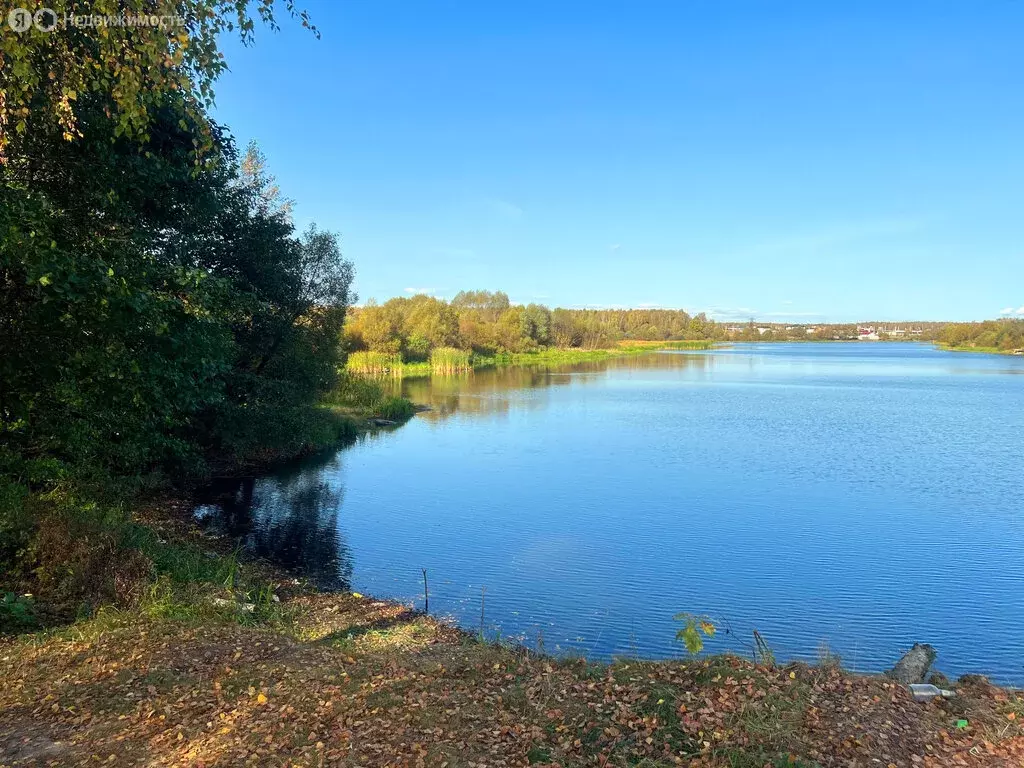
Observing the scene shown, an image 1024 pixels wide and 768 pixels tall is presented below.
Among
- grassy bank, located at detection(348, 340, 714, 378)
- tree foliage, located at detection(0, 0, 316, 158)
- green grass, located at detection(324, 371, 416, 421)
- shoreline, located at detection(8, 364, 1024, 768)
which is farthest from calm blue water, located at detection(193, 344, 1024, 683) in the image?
grassy bank, located at detection(348, 340, 714, 378)

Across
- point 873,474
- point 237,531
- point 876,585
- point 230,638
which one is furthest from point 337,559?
point 873,474

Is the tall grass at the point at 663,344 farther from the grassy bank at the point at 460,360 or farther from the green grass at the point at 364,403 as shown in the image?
the green grass at the point at 364,403

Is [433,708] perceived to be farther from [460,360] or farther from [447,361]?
[460,360]

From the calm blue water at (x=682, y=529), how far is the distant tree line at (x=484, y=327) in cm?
3236

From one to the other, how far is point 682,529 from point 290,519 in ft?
32.0

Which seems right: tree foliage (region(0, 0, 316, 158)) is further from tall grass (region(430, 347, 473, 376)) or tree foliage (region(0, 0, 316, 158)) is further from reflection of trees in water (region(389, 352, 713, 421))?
tall grass (region(430, 347, 473, 376))

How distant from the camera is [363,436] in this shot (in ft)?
101

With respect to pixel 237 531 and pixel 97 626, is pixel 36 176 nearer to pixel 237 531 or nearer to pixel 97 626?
pixel 97 626

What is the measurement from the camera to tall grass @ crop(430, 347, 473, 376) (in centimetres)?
7294

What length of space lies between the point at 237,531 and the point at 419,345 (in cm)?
5765

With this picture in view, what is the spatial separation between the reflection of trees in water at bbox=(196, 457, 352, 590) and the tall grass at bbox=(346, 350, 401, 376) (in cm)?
3837

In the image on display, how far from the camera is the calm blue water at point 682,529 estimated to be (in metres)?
10.6

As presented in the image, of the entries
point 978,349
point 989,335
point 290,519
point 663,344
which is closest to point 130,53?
point 290,519

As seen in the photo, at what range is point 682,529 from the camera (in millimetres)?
15773
